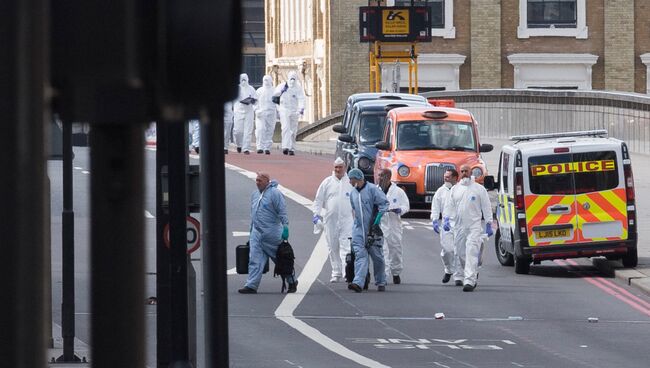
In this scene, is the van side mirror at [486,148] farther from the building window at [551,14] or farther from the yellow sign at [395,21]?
the building window at [551,14]

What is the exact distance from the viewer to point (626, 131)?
45.1 meters

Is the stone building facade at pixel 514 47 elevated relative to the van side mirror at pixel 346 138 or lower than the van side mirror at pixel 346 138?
elevated

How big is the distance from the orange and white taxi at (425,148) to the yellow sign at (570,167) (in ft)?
22.6

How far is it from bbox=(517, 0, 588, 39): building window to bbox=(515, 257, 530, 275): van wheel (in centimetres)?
3856

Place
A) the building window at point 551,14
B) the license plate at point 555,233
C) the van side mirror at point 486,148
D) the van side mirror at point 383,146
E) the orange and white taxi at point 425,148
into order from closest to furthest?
1. the license plate at point 555,233
2. the van side mirror at point 486,148
3. the orange and white taxi at point 425,148
4. the van side mirror at point 383,146
5. the building window at point 551,14

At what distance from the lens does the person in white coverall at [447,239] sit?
76.8ft

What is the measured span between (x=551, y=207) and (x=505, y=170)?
3.33ft

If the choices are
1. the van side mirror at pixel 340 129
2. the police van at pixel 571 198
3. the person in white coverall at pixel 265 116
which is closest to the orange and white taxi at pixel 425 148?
the van side mirror at pixel 340 129

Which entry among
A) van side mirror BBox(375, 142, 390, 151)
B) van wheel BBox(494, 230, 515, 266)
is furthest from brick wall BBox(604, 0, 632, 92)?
van wheel BBox(494, 230, 515, 266)

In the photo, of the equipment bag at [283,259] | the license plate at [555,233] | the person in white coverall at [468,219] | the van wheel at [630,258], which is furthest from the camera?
the van wheel at [630,258]

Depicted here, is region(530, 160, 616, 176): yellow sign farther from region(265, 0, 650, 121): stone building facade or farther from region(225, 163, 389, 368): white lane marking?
region(265, 0, 650, 121): stone building facade

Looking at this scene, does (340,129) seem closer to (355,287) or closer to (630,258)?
(630,258)

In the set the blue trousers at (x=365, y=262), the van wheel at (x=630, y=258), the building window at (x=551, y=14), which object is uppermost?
the building window at (x=551, y=14)

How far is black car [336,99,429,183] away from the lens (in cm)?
3434
